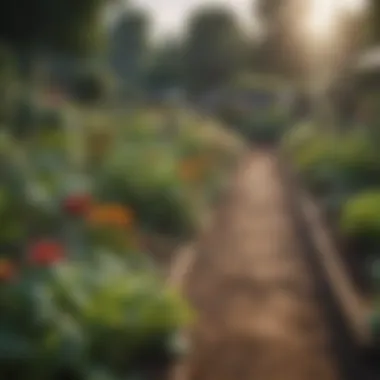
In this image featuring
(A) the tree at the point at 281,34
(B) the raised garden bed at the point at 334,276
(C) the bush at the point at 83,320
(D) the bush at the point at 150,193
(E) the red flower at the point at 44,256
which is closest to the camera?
(C) the bush at the point at 83,320

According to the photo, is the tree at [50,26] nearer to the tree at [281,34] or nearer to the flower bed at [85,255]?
the flower bed at [85,255]

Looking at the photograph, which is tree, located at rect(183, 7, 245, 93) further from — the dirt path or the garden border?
the garden border

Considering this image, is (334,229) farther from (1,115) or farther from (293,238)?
(1,115)

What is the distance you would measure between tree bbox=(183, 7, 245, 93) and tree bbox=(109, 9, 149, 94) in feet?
0.60

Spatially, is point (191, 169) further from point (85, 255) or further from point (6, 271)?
point (6, 271)

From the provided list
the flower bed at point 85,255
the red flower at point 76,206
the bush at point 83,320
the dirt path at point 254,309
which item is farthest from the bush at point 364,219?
the red flower at point 76,206

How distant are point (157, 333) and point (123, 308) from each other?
4.8 inches

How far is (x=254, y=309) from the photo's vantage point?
3.24 m

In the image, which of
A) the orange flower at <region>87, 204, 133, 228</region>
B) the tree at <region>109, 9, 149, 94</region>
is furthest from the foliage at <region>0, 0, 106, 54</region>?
the orange flower at <region>87, 204, 133, 228</region>

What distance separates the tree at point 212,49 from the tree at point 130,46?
0.18 metres

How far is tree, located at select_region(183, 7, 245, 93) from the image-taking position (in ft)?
10.1

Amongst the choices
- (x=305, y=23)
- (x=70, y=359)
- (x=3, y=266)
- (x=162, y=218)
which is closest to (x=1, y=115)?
(x=162, y=218)

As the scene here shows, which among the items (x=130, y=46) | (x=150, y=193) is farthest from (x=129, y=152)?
(x=130, y=46)

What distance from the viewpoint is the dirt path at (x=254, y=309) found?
2633mm
